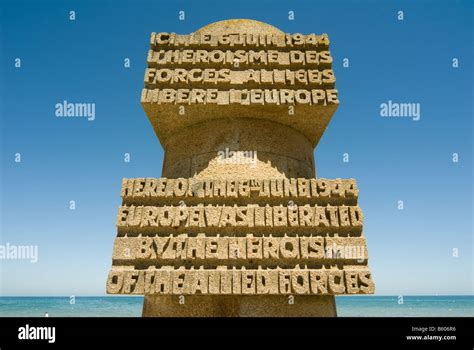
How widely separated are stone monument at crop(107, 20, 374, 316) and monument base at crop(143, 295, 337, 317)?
0.02m

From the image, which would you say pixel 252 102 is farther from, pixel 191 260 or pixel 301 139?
pixel 191 260

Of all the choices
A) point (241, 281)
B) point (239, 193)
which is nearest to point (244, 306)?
point (241, 281)

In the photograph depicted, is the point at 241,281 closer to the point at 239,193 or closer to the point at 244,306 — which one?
the point at 244,306

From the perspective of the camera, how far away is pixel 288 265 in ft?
24.7

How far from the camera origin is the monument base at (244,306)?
751 centimetres

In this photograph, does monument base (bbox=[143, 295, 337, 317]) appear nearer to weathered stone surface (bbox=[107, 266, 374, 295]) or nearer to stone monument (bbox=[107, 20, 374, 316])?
stone monument (bbox=[107, 20, 374, 316])

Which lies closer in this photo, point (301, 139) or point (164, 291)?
point (164, 291)

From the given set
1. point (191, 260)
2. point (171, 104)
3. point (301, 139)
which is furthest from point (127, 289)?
point (301, 139)

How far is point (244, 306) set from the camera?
295 inches

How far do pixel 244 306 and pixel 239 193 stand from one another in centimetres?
220
